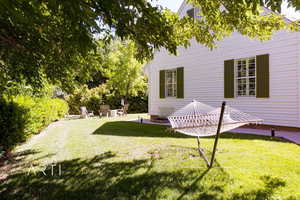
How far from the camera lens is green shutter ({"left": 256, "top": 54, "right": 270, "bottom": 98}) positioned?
644cm

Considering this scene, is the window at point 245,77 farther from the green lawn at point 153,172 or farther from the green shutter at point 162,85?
the green shutter at point 162,85

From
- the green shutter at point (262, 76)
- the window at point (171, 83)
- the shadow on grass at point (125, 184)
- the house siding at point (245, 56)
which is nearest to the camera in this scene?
the shadow on grass at point (125, 184)

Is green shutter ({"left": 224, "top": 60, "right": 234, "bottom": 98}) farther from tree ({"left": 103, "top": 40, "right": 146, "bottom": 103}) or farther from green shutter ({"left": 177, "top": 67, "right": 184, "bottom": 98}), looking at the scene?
tree ({"left": 103, "top": 40, "right": 146, "bottom": 103})

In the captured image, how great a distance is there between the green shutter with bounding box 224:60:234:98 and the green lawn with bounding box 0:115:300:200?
308 centimetres

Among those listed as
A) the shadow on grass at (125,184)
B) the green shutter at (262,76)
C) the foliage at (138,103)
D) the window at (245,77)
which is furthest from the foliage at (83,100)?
the shadow on grass at (125,184)

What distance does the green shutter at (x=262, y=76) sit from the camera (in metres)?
6.44

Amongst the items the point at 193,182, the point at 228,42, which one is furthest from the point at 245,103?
the point at 193,182

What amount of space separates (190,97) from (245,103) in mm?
2366

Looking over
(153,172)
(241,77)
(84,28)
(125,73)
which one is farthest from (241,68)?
(125,73)

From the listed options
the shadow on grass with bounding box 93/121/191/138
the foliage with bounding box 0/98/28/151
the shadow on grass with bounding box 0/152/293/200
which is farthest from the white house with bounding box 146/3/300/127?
the foliage with bounding box 0/98/28/151

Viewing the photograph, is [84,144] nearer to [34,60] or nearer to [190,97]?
[34,60]

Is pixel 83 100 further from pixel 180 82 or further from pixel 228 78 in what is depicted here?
pixel 228 78

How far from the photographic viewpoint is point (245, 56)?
23.1ft

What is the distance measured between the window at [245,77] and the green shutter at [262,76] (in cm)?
28
